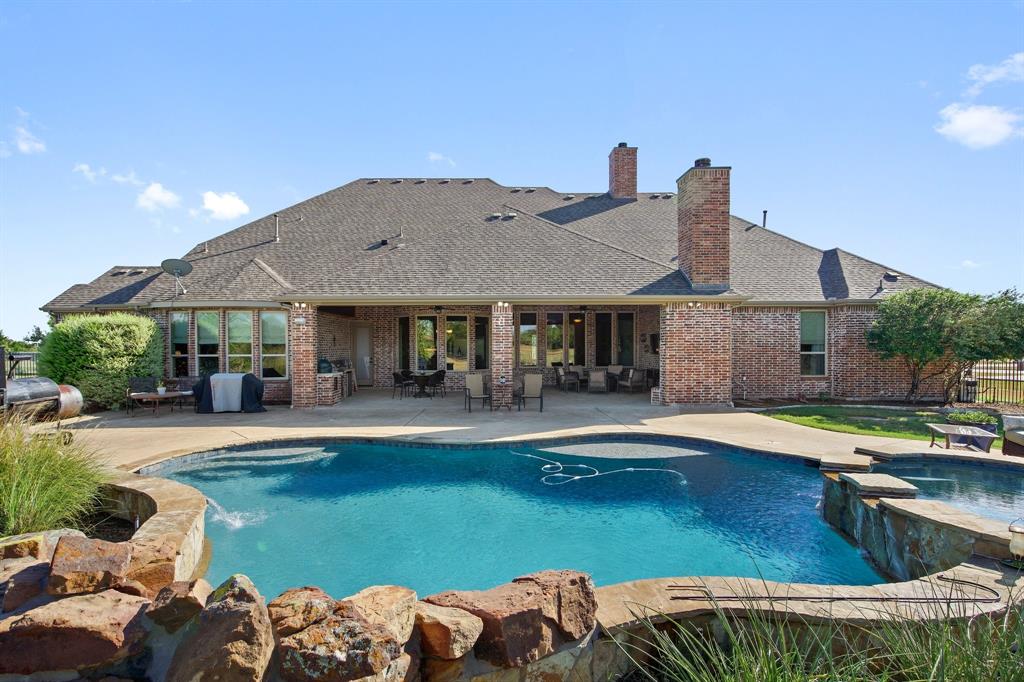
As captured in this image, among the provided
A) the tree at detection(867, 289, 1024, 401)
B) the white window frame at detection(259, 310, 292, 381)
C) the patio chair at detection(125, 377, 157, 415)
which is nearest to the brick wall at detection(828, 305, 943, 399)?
the tree at detection(867, 289, 1024, 401)

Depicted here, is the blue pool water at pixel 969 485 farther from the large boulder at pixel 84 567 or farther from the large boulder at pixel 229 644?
the large boulder at pixel 84 567

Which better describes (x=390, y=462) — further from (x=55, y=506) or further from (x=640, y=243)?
(x=640, y=243)

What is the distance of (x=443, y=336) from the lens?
16.1 m

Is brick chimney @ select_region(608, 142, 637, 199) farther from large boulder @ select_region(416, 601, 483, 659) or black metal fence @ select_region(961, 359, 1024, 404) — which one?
large boulder @ select_region(416, 601, 483, 659)

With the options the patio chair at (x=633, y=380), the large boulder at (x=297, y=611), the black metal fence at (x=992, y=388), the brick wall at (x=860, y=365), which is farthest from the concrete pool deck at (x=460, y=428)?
the black metal fence at (x=992, y=388)

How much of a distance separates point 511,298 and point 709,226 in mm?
5508

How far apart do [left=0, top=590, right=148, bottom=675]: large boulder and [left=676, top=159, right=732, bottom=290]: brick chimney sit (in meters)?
12.3

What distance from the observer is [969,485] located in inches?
250

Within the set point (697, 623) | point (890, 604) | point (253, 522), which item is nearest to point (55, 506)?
point (253, 522)

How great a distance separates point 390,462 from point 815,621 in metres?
6.20

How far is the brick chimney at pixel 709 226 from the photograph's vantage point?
12.2 m

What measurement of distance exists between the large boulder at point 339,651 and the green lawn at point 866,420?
9.73 meters

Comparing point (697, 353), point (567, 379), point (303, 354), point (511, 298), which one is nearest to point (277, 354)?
point (303, 354)

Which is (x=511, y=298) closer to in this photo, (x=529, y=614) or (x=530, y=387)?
(x=530, y=387)
